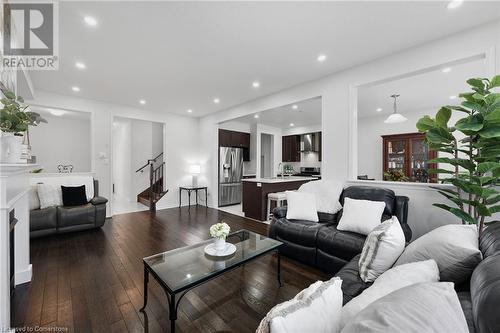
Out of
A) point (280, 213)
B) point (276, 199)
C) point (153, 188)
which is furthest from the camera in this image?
point (153, 188)

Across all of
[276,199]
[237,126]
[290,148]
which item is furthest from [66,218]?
[290,148]

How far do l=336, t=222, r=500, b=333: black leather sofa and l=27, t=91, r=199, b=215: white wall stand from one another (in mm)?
5550

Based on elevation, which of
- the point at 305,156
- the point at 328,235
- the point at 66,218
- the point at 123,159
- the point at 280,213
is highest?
the point at 305,156

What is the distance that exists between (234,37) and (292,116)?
4.24 m

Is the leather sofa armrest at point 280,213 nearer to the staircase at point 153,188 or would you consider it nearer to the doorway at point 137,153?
the staircase at point 153,188

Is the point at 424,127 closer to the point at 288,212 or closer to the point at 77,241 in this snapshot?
the point at 288,212

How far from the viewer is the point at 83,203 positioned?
4.07m

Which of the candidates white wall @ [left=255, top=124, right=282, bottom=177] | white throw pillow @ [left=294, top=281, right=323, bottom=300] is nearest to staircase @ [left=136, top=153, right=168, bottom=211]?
white wall @ [left=255, top=124, right=282, bottom=177]

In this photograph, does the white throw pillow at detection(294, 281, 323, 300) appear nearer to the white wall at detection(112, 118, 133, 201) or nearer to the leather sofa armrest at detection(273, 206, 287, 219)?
the leather sofa armrest at detection(273, 206, 287, 219)

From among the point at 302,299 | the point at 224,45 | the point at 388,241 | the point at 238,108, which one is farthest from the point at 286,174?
the point at 302,299

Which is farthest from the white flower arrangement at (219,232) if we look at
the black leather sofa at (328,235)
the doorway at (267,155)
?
the doorway at (267,155)

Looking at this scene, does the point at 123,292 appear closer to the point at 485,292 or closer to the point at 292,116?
the point at 485,292

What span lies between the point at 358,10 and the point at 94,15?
2650 millimetres

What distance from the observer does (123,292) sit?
2104 mm
